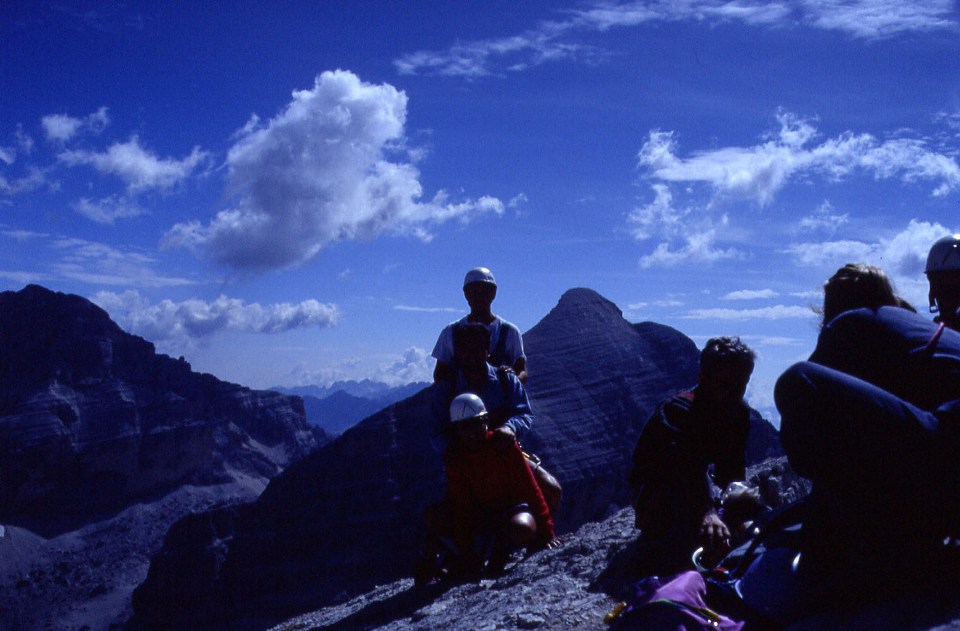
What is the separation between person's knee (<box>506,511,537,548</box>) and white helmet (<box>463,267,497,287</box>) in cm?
250

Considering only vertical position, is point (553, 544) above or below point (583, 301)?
below

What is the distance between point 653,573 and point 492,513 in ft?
6.36

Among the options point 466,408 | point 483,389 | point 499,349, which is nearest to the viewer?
point 466,408

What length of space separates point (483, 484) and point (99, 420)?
172 m

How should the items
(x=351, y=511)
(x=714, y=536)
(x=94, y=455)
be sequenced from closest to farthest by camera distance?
(x=714, y=536) → (x=351, y=511) → (x=94, y=455)

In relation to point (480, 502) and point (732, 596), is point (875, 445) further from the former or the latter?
point (480, 502)

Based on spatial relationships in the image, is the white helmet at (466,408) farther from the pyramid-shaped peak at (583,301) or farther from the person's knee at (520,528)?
the pyramid-shaped peak at (583,301)

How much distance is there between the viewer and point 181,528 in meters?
105

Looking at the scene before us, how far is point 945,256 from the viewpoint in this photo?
579 cm

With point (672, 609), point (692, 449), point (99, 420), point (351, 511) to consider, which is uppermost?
point (99, 420)

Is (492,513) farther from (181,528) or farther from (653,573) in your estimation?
(181,528)

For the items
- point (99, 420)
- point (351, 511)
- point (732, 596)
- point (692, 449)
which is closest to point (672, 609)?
point (732, 596)

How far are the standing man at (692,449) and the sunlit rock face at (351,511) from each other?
288 feet

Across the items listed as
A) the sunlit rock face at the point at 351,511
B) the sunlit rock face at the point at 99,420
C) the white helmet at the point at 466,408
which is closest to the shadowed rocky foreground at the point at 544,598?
the white helmet at the point at 466,408
